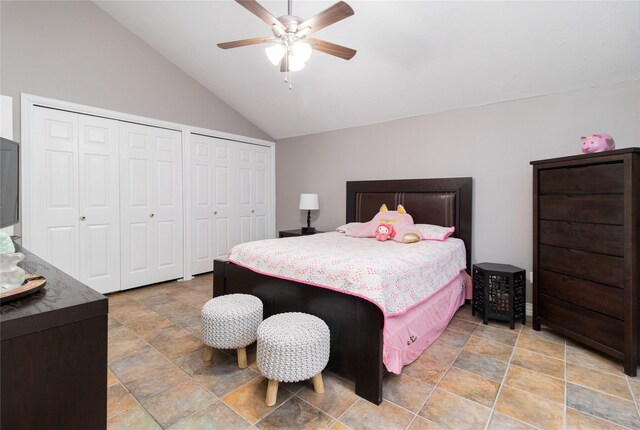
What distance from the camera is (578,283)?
7.41 feet

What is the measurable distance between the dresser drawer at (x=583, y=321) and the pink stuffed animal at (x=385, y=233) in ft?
4.44

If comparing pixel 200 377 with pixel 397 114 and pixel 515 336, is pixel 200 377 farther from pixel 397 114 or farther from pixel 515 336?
pixel 397 114

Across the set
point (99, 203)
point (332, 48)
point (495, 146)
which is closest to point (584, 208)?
point (495, 146)

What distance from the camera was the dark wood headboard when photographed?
332cm

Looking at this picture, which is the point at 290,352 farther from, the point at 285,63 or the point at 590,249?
the point at 590,249

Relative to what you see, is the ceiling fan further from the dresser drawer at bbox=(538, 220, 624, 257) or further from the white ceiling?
the dresser drawer at bbox=(538, 220, 624, 257)

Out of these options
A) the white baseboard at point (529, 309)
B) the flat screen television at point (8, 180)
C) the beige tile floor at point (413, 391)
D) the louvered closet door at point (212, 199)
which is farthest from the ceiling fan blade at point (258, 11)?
the white baseboard at point (529, 309)

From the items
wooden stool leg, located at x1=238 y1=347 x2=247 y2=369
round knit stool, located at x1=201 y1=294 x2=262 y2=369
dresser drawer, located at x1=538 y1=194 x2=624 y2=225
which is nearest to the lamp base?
round knit stool, located at x1=201 y1=294 x2=262 y2=369

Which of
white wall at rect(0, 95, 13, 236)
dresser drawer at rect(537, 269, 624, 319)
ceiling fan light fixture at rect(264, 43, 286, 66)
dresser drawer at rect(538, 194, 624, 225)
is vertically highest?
ceiling fan light fixture at rect(264, 43, 286, 66)

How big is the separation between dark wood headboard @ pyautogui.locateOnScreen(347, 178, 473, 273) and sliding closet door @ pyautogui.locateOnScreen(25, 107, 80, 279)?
331cm

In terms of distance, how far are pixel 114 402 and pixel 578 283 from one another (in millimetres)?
3176

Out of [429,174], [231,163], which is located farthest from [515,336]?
[231,163]

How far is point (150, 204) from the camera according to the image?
12.7 feet

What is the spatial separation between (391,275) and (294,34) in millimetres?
1661
